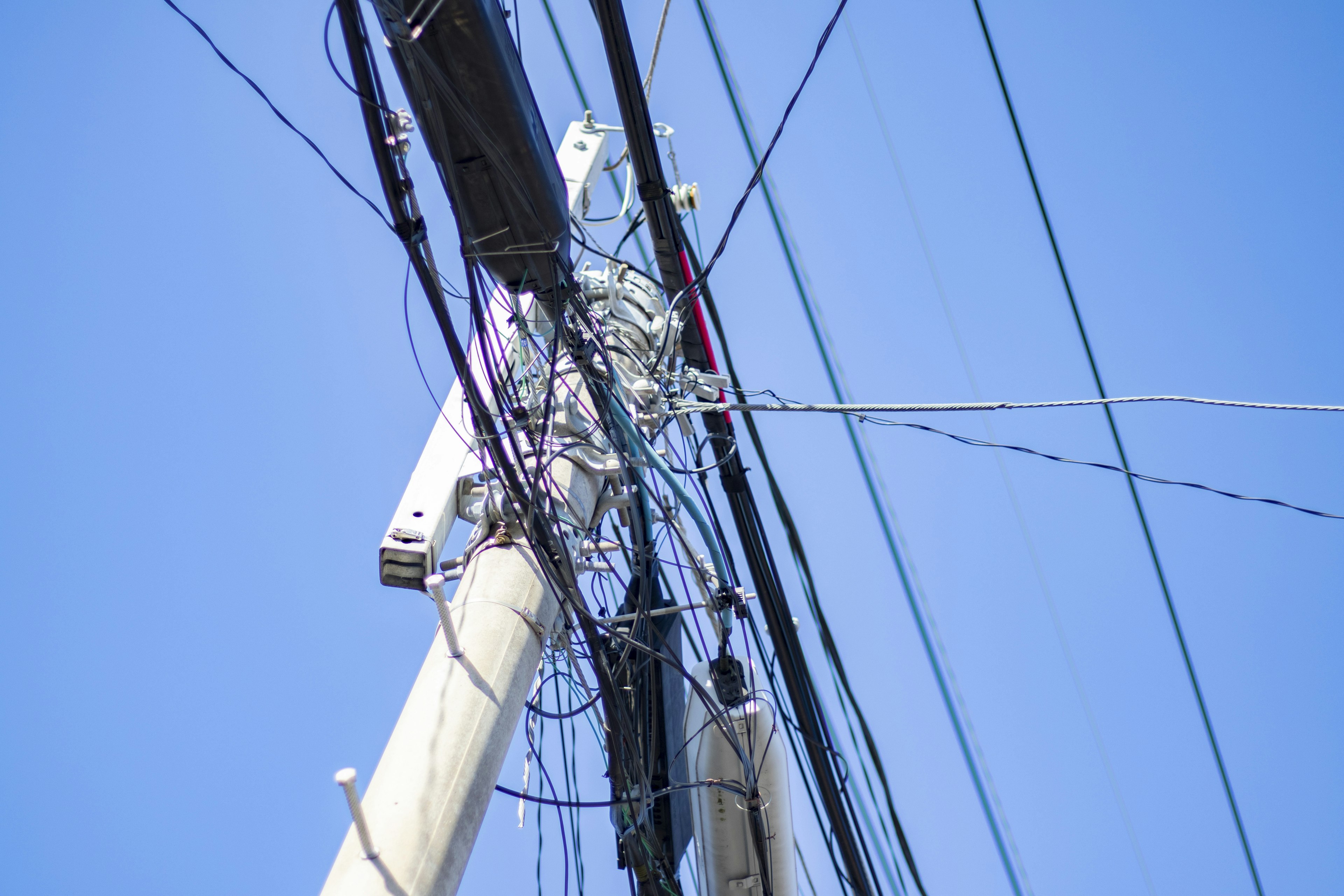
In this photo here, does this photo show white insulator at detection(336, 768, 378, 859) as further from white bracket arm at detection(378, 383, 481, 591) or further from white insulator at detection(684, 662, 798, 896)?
white insulator at detection(684, 662, 798, 896)

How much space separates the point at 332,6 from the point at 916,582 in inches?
174

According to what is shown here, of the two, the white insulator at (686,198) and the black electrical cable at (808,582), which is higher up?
the white insulator at (686,198)

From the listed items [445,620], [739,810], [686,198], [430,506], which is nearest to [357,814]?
[445,620]

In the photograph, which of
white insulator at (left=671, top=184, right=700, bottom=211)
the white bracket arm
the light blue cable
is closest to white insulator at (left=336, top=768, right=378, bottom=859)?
the white bracket arm

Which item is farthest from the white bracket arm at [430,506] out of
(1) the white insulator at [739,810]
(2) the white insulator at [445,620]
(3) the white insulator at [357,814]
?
(1) the white insulator at [739,810]

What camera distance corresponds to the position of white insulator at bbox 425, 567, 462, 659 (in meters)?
2.10

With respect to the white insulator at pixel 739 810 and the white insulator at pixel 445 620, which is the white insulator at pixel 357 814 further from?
the white insulator at pixel 739 810

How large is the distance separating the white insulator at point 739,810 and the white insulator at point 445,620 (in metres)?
1.39

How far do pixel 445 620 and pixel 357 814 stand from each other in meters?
0.48

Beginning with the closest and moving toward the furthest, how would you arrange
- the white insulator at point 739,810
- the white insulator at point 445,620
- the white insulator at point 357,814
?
the white insulator at point 357,814, the white insulator at point 445,620, the white insulator at point 739,810

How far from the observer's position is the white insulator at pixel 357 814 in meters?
1.72

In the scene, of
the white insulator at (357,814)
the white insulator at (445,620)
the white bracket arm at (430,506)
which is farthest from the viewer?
the white bracket arm at (430,506)

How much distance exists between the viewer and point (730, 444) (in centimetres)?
389

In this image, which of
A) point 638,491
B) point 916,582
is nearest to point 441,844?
point 638,491
